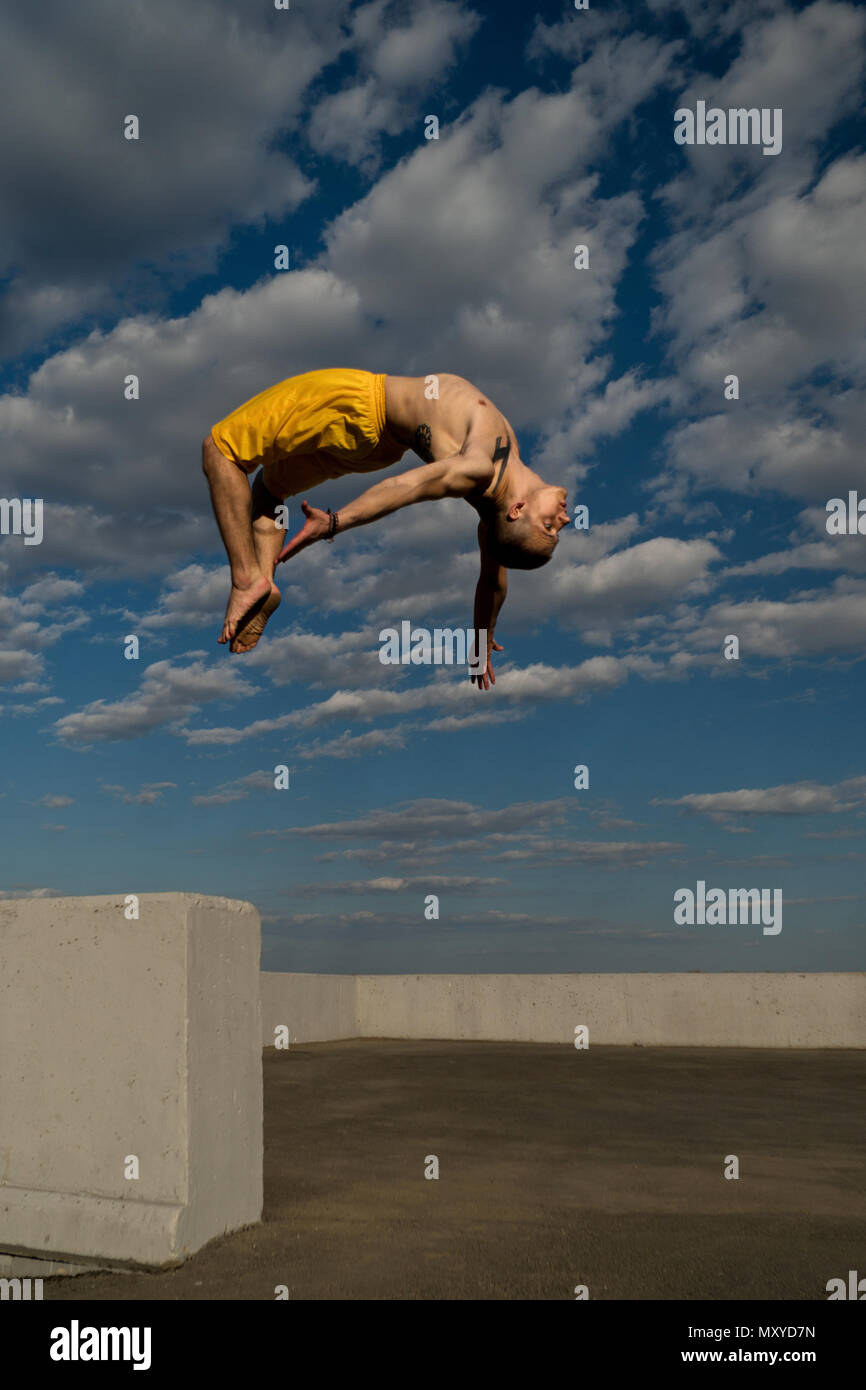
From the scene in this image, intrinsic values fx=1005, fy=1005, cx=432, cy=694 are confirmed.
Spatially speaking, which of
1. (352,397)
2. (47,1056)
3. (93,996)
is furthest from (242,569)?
(47,1056)

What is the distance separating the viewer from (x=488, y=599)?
5496 millimetres

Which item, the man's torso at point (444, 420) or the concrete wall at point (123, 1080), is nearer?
the concrete wall at point (123, 1080)

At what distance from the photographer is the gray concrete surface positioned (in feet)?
12.2

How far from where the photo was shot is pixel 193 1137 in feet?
13.3

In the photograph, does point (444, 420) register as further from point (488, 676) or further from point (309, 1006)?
point (309, 1006)

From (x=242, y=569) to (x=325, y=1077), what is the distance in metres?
7.18

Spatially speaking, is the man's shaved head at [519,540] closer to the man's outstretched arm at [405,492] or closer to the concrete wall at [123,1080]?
the man's outstretched arm at [405,492]

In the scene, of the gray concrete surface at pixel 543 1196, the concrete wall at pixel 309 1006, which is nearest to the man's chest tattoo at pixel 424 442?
the gray concrete surface at pixel 543 1196

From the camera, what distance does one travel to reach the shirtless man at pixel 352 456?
4543mm

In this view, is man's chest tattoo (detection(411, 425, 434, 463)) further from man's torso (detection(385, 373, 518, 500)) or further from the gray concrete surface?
the gray concrete surface

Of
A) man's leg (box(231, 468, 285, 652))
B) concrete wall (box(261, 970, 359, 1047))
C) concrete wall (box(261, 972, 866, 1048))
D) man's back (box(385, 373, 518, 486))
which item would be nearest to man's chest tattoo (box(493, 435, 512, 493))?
man's back (box(385, 373, 518, 486))

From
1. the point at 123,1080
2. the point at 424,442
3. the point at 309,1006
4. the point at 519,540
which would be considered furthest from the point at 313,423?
the point at 309,1006
